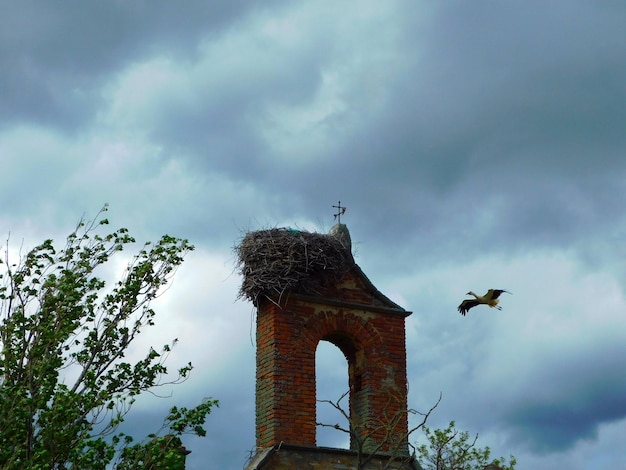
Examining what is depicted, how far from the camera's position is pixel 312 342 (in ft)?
49.4

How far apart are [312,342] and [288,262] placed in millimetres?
1198

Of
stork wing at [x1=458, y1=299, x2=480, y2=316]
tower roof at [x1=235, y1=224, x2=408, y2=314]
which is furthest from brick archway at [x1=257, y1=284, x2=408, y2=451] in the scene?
stork wing at [x1=458, y1=299, x2=480, y2=316]

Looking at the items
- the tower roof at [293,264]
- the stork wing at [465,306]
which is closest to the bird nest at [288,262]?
the tower roof at [293,264]

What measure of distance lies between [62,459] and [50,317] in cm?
181

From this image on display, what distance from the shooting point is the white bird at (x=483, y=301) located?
1474 centimetres

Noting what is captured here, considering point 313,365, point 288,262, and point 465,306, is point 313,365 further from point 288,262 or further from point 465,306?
point 465,306

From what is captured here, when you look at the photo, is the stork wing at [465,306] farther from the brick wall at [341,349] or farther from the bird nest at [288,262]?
the bird nest at [288,262]

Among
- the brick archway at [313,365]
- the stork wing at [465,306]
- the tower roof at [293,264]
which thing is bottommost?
the brick archway at [313,365]

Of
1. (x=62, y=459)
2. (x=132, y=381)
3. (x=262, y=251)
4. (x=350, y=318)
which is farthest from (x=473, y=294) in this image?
(x=62, y=459)

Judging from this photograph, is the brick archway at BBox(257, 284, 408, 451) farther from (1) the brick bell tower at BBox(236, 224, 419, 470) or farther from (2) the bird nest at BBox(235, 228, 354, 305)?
(2) the bird nest at BBox(235, 228, 354, 305)

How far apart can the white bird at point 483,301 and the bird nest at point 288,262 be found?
1811mm

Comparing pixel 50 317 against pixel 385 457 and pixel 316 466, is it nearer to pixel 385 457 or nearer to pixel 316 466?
pixel 316 466

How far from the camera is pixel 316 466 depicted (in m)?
14.3

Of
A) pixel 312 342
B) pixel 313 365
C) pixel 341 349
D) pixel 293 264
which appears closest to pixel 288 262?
pixel 293 264
